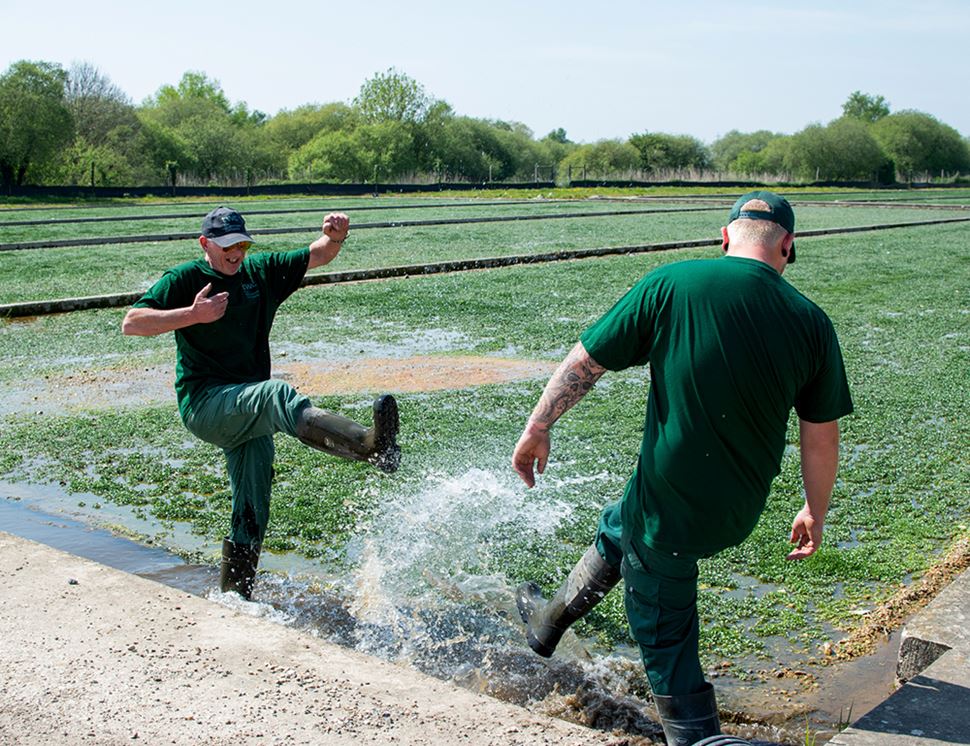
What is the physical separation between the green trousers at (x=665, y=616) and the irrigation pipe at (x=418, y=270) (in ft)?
20.9

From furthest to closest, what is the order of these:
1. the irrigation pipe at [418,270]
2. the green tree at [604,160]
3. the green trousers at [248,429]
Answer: the green tree at [604,160], the irrigation pipe at [418,270], the green trousers at [248,429]

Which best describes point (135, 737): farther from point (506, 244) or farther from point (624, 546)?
point (506, 244)

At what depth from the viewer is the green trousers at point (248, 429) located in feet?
15.9

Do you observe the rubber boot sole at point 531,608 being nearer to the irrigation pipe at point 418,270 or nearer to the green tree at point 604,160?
the irrigation pipe at point 418,270

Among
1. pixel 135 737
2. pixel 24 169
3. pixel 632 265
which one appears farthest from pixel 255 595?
pixel 24 169

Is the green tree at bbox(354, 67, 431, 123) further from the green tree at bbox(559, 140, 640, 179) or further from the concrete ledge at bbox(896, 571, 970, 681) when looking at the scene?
the concrete ledge at bbox(896, 571, 970, 681)

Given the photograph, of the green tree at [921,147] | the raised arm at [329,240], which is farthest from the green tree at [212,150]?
the raised arm at [329,240]

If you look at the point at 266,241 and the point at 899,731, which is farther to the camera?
the point at 266,241

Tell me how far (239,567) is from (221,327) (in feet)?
3.60

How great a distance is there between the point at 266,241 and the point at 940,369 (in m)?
17.2

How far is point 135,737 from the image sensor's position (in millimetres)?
3561

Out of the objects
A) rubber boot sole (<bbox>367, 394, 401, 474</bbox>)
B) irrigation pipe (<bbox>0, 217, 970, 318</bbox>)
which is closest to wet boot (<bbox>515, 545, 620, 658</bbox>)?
rubber boot sole (<bbox>367, 394, 401, 474</bbox>)

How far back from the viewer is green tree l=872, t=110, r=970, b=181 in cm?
10262

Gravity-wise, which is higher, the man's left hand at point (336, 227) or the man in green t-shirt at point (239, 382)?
the man's left hand at point (336, 227)
